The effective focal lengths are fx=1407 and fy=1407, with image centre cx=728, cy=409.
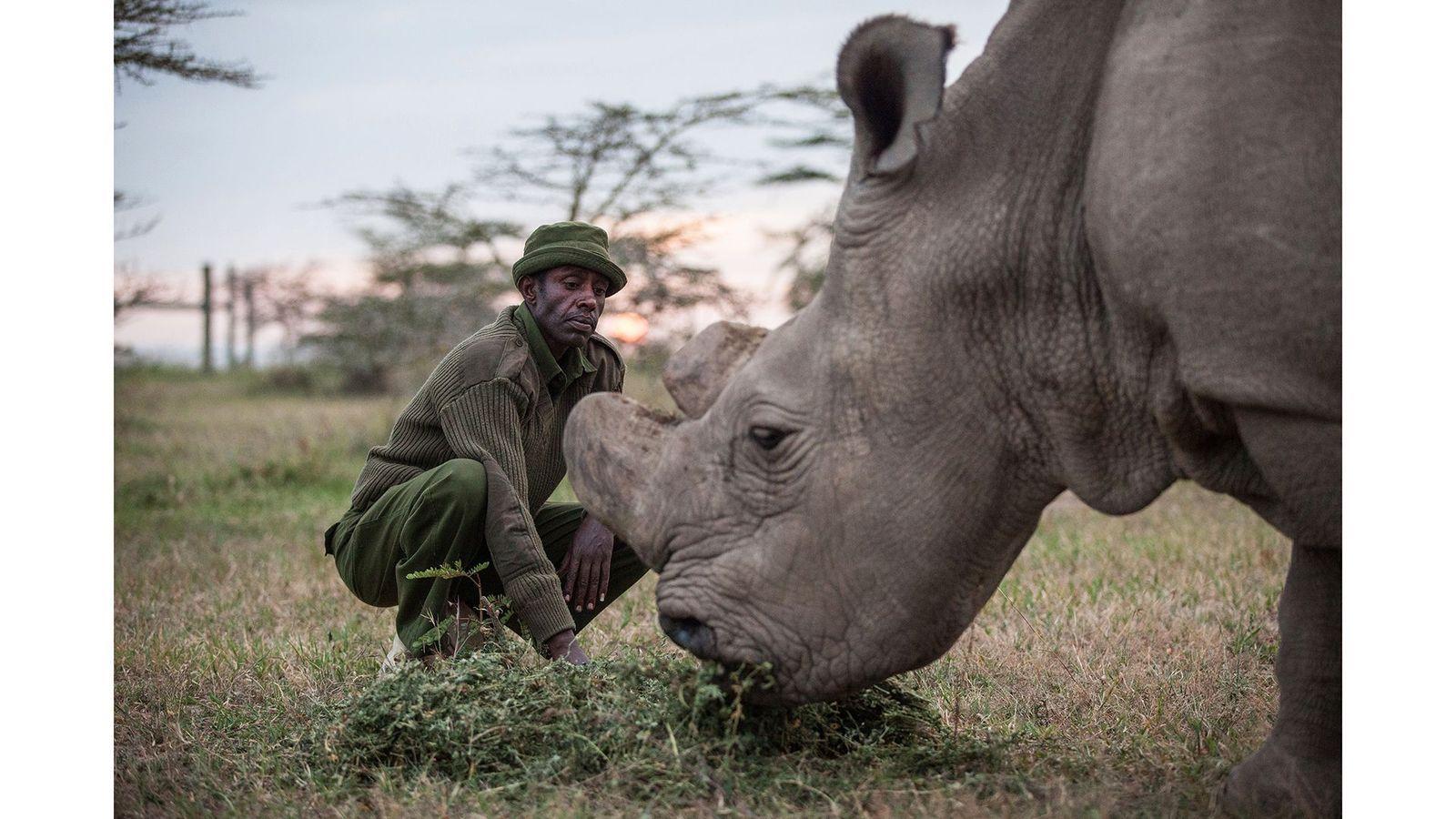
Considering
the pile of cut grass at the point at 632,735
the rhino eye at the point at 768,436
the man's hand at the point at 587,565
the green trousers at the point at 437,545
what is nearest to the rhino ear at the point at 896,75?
the rhino eye at the point at 768,436

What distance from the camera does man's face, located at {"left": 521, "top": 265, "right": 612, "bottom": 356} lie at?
4398mm

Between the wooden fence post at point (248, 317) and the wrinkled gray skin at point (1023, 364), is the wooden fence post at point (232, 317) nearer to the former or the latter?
the wooden fence post at point (248, 317)

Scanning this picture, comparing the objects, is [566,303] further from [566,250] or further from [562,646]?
[562,646]

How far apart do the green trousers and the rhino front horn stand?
0.93 meters

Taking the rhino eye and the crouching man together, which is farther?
the crouching man

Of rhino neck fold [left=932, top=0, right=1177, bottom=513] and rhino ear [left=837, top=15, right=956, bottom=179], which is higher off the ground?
rhino ear [left=837, top=15, right=956, bottom=179]

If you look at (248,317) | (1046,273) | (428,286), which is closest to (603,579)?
(1046,273)

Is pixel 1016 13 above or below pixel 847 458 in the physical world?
above

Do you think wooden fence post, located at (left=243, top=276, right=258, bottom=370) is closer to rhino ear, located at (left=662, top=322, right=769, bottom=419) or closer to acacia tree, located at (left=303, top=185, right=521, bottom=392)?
acacia tree, located at (left=303, top=185, right=521, bottom=392)

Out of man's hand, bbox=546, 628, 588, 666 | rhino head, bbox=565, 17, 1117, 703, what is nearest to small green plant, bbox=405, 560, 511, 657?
man's hand, bbox=546, 628, 588, 666
